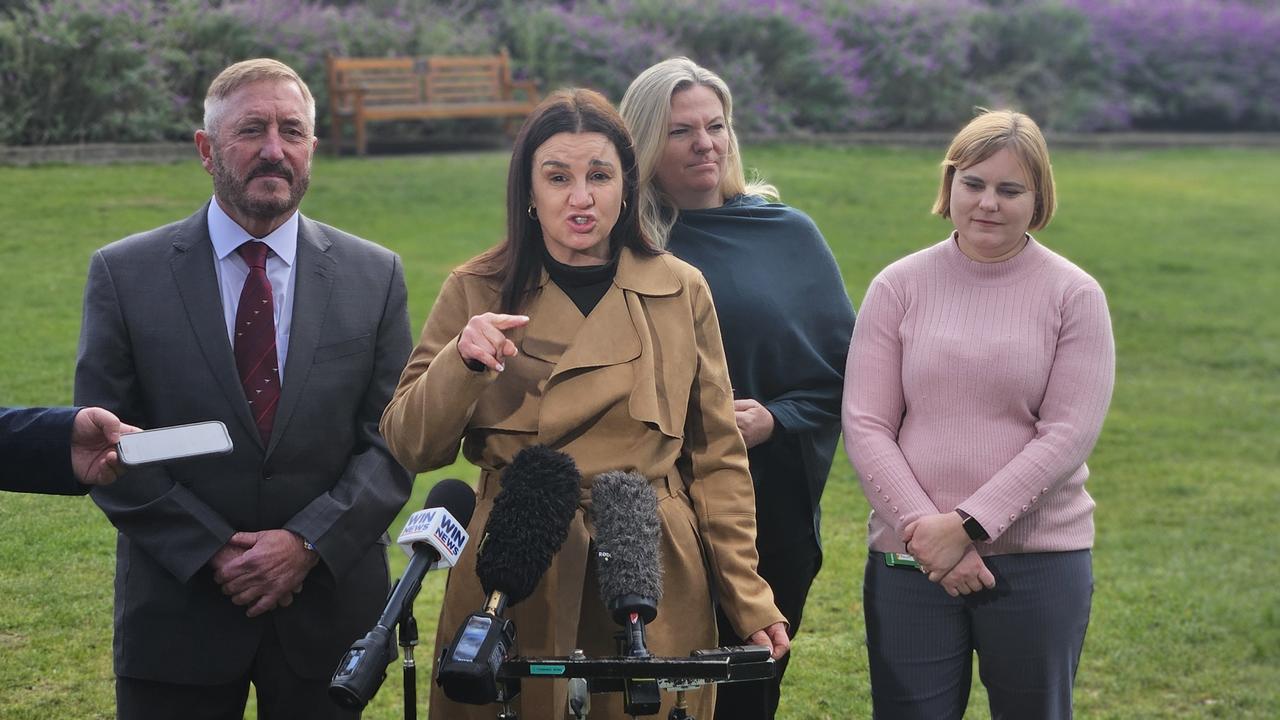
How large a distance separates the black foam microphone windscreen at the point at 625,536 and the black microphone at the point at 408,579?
0.32 m

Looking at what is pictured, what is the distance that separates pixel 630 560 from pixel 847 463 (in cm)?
710

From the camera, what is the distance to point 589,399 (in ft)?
11.4

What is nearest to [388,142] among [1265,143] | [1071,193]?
[1071,193]

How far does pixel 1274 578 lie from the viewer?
834 centimetres

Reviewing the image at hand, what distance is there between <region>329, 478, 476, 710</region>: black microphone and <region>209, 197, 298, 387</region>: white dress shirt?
1.02 meters

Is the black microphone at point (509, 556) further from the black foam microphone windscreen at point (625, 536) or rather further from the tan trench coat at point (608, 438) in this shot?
the tan trench coat at point (608, 438)

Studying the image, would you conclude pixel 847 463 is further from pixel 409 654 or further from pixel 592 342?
pixel 409 654

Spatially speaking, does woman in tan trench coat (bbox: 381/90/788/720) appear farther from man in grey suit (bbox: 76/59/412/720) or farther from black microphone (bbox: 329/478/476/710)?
man in grey suit (bbox: 76/59/412/720)

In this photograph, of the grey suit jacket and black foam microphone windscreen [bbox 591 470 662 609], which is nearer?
black foam microphone windscreen [bbox 591 470 662 609]

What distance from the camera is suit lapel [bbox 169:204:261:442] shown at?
12.8 feet

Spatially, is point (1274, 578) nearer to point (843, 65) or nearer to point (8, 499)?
point (8, 499)

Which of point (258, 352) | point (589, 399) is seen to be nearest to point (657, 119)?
point (589, 399)

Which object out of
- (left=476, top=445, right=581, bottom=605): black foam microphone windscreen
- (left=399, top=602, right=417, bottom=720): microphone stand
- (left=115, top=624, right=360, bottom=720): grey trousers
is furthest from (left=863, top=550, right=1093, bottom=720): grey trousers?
(left=399, top=602, right=417, bottom=720): microphone stand

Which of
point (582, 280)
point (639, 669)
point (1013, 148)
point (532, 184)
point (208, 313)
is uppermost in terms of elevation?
point (1013, 148)
